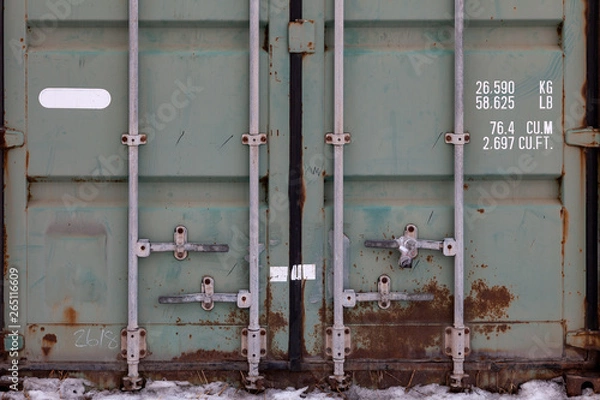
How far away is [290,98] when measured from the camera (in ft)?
12.5

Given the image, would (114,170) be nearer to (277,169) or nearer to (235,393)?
(277,169)

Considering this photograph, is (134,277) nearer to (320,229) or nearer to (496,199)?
(320,229)

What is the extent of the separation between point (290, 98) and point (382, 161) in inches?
23.2

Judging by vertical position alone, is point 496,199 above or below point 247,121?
below

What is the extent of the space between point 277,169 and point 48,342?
1518mm

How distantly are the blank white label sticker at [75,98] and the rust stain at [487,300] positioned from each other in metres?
2.20

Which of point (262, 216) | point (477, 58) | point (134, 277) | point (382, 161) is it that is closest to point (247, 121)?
point (262, 216)

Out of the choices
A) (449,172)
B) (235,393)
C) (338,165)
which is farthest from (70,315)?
(449,172)

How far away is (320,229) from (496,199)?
3.14 feet

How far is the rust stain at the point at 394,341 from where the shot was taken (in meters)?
3.86

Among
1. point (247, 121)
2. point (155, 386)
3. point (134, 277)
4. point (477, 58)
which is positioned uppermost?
point (477, 58)

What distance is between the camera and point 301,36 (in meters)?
3.78

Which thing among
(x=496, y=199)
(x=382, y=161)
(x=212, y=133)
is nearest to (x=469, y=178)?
(x=496, y=199)

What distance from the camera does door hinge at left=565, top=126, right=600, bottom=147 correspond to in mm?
3850
